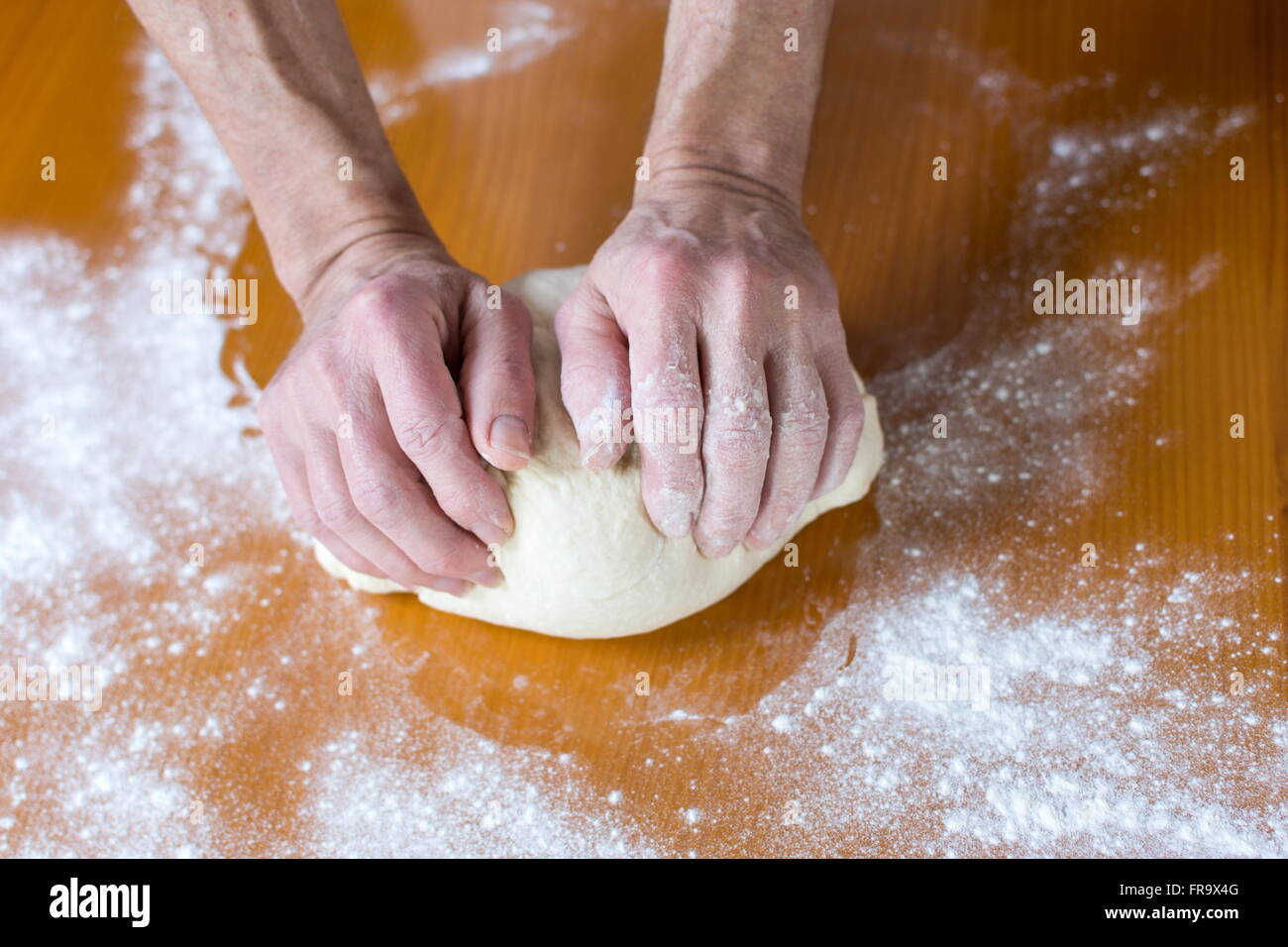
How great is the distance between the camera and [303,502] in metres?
1.21

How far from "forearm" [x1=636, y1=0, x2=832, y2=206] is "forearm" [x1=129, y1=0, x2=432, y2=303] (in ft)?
1.19

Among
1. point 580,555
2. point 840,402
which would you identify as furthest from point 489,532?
point 840,402

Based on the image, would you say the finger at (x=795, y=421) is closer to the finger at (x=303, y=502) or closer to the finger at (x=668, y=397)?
the finger at (x=668, y=397)

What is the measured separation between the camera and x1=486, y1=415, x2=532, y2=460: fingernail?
3.57 ft

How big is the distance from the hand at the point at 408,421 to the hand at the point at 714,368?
87 millimetres

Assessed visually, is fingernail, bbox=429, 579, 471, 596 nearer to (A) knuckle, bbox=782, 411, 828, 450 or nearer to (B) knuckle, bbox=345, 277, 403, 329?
(B) knuckle, bbox=345, 277, 403, 329

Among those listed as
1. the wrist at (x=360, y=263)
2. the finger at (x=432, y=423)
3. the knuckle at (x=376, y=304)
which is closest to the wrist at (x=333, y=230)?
the wrist at (x=360, y=263)

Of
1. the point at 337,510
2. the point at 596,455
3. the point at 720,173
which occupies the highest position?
the point at 720,173

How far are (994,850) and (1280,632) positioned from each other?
46 cm

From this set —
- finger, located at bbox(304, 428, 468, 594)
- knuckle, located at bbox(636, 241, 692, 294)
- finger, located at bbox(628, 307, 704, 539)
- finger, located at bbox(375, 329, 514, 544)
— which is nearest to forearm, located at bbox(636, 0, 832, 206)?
knuckle, located at bbox(636, 241, 692, 294)

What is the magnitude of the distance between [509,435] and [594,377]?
112 mm

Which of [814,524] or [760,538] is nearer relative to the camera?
[760,538]

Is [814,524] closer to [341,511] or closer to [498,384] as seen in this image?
[498,384]

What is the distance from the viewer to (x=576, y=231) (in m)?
1.65
